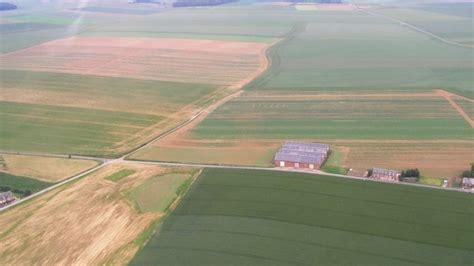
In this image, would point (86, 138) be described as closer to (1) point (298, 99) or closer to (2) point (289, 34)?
(1) point (298, 99)

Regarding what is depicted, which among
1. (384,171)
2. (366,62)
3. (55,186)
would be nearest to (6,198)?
(55,186)

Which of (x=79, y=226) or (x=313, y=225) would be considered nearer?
(x=313, y=225)

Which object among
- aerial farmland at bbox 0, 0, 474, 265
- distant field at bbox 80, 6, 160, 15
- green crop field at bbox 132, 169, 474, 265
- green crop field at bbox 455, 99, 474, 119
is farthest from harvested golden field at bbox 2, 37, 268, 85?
distant field at bbox 80, 6, 160, 15

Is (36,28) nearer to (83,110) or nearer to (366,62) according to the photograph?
(83,110)

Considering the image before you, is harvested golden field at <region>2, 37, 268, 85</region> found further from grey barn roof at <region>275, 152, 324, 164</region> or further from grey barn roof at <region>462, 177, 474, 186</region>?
grey barn roof at <region>462, 177, 474, 186</region>

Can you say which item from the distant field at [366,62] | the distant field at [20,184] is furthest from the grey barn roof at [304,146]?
the distant field at [366,62]

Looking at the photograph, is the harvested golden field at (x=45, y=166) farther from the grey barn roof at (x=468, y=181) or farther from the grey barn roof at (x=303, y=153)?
the grey barn roof at (x=468, y=181)
